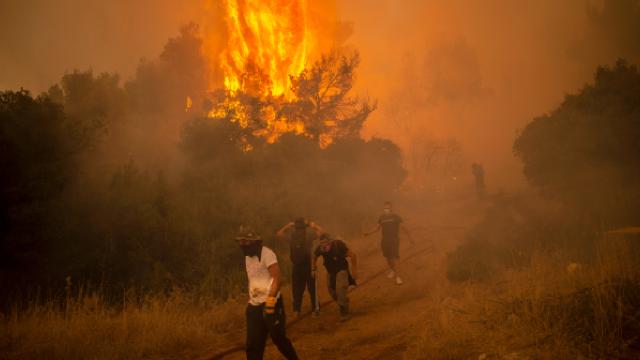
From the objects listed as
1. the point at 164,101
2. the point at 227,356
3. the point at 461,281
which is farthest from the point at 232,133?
the point at 227,356

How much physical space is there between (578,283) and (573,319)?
1290 mm

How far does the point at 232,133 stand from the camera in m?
31.9

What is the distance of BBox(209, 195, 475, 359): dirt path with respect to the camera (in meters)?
7.03

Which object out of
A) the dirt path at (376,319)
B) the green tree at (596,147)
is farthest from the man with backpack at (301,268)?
the green tree at (596,147)

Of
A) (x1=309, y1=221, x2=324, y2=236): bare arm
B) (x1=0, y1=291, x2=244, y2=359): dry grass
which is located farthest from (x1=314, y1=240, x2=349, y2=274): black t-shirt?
(x1=0, y1=291, x2=244, y2=359): dry grass

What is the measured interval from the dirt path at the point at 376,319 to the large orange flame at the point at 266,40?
119ft

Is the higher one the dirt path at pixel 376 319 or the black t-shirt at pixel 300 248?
the black t-shirt at pixel 300 248

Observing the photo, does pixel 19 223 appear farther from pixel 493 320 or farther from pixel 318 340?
pixel 493 320

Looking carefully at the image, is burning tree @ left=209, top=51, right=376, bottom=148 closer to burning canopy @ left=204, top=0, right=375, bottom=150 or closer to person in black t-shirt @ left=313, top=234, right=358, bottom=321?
burning canopy @ left=204, top=0, right=375, bottom=150

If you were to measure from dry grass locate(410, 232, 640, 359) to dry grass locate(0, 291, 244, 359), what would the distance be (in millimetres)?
4454

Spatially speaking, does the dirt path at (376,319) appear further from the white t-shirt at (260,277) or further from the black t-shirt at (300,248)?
the white t-shirt at (260,277)

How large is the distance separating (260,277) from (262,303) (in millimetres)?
356

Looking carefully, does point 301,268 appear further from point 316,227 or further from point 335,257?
point 316,227

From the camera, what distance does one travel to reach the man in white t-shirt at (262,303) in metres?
5.45
